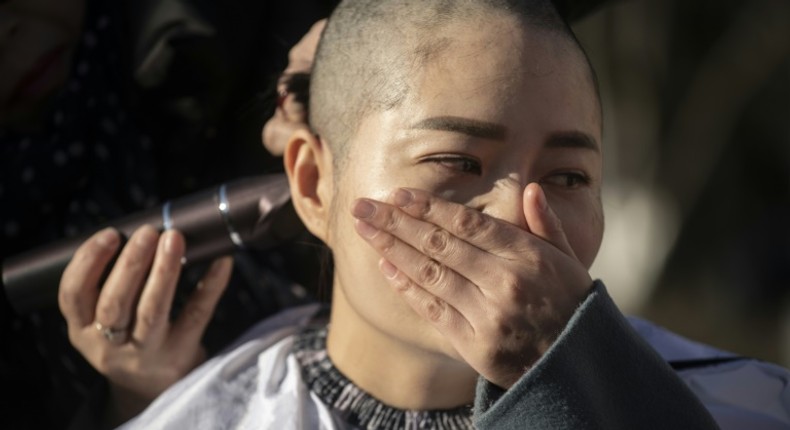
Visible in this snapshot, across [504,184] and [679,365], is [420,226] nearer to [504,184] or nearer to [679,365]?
[504,184]

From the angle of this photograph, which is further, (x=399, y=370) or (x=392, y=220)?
(x=399, y=370)

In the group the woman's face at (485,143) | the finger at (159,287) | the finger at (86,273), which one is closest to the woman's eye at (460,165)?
the woman's face at (485,143)

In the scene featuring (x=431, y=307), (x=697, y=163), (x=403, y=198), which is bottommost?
(x=697, y=163)

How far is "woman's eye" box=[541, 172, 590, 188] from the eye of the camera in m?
1.48

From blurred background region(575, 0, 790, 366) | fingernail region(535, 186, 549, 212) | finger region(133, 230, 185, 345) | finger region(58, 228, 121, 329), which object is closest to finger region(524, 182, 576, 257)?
fingernail region(535, 186, 549, 212)

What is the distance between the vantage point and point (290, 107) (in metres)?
1.86

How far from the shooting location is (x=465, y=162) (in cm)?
143

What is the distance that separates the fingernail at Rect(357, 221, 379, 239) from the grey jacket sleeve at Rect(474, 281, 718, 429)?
23 cm

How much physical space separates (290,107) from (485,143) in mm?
542

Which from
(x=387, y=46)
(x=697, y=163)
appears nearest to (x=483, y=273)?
(x=387, y=46)

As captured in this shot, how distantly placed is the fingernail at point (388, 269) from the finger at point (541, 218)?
0.18m

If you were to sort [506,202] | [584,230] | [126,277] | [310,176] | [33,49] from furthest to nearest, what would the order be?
[33,49] → [126,277] → [310,176] → [584,230] → [506,202]

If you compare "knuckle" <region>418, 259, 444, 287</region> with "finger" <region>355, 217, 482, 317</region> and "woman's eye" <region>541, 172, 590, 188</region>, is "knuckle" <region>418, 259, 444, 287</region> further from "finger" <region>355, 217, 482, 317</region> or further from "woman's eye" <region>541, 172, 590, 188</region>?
"woman's eye" <region>541, 172, 590, 188</region>

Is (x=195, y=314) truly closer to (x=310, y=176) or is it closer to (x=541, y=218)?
(x=310, y=176)
